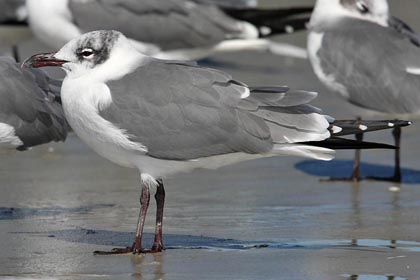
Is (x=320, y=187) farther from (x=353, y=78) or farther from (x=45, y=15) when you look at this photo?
(x=45, y=15)

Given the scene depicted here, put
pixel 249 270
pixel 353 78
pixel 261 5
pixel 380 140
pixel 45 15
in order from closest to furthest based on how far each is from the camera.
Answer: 1. pixel 249 270
2. pixel 353 78
3. pixel 380 140
4. pixel 45 15
5. pixel 261 5

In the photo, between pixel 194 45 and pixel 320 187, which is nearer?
pixel 320 187

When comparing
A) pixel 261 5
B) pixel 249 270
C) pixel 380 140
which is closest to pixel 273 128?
pixel 249 270

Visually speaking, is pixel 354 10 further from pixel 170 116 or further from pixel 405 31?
pixel 170 116

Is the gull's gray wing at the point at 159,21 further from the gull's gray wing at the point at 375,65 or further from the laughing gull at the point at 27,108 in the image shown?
the laughing gull at the point at 27,108

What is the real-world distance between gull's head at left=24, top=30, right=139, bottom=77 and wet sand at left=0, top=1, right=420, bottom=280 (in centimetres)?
93

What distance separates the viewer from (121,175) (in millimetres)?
8883

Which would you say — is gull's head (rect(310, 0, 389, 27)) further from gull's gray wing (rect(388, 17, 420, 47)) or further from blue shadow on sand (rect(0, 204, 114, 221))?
blue shadow on sand (rect(0, 204, 114, 221))

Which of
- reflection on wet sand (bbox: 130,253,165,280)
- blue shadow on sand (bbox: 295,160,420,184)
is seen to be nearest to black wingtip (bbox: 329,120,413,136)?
reflection on wet sand (bbox: 130,253,165,280)

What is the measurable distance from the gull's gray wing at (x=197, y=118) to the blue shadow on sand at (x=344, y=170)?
2.52m

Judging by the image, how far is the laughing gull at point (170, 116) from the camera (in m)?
6.33

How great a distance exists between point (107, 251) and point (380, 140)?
13.3ft

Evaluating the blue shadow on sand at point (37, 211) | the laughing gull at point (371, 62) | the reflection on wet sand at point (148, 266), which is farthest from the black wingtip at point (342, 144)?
the laughing gull at point (371, 62)

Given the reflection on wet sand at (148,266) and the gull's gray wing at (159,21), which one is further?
the gull's gray wing at (159,21)
